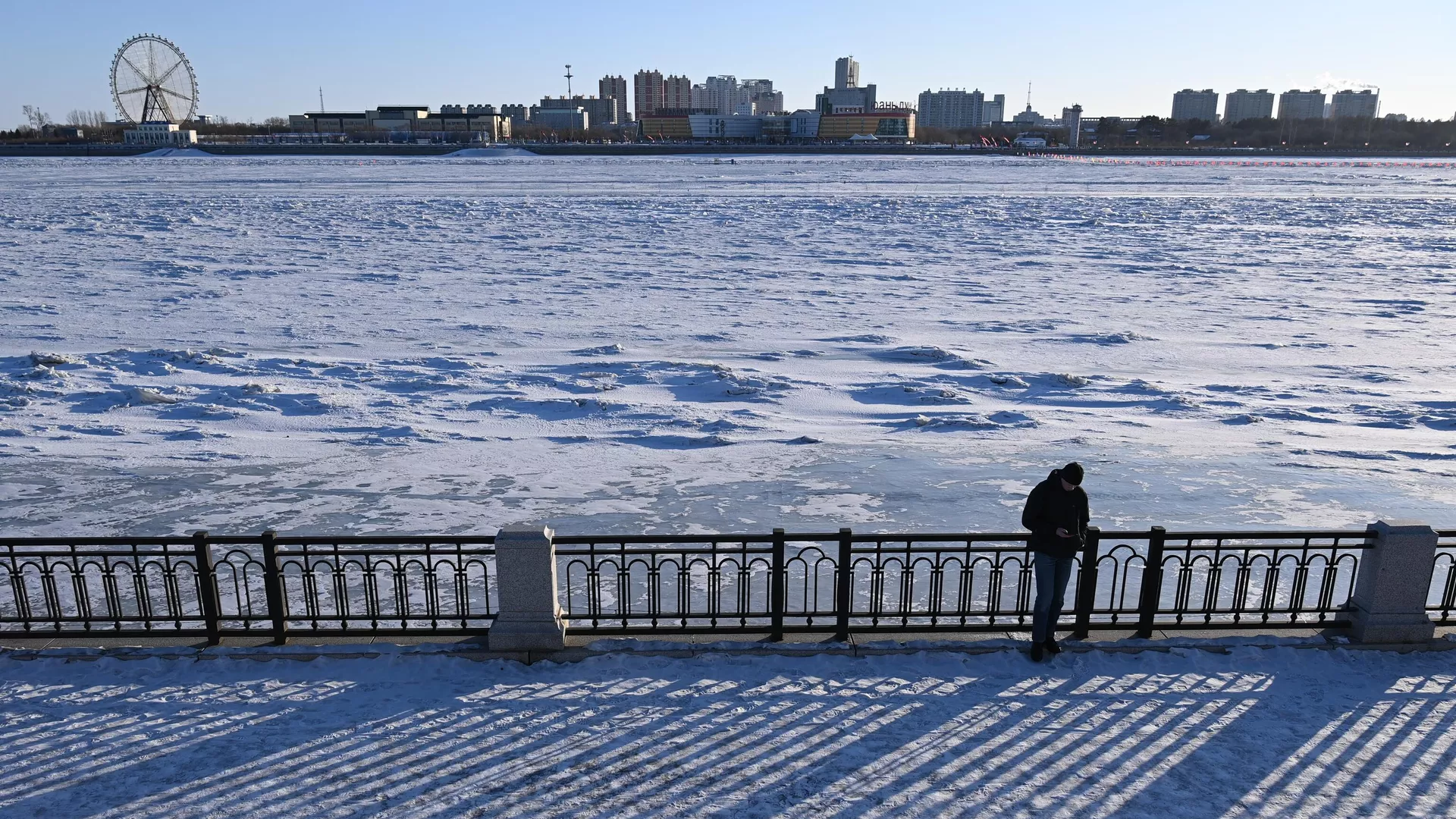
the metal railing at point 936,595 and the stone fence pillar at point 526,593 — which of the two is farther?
the metal railing at point 936,595

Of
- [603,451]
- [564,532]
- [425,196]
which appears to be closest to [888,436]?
[603,451]

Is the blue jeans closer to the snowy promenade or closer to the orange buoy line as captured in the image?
the snowy promenade

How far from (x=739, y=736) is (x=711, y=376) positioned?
1120 cm

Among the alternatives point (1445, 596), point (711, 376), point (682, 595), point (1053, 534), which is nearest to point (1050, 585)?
point (1053, 534)

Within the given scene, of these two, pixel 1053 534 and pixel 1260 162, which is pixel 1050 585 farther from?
pixel 1260 162

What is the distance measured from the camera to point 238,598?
7.75 metres

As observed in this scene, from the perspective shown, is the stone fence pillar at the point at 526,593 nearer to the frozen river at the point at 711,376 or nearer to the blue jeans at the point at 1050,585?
the frozen river at the point at 711,376

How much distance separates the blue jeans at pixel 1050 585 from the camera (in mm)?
7246

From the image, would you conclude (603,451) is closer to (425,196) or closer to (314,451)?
(314,451)

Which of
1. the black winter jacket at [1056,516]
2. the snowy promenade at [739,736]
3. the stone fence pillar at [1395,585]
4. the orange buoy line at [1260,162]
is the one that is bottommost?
the snowy promenade at [739,736]

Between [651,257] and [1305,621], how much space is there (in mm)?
27425

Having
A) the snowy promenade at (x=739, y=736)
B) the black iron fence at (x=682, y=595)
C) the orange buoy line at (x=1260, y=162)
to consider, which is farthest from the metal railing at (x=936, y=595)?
the orange buoy line at (x=1260, y=162)

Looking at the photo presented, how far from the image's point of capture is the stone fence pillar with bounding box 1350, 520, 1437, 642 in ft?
24.4

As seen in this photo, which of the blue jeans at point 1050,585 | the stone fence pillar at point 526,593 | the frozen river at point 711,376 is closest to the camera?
the blue jeans at point 1050,585
